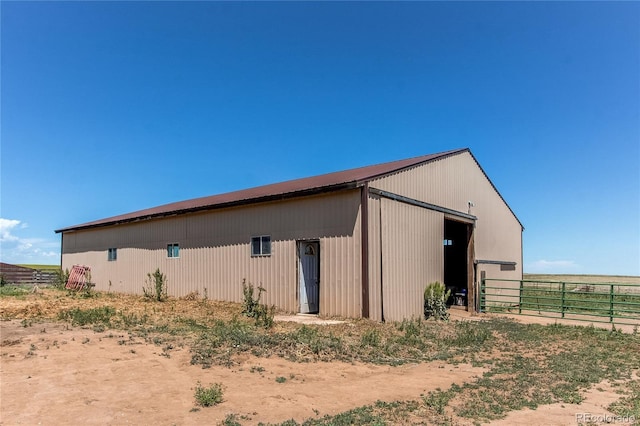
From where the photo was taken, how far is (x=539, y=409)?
5.23m

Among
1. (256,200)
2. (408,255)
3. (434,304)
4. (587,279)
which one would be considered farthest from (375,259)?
(587,279)

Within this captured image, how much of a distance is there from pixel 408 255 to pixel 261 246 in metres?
4.85

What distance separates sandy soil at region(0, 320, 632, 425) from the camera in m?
4.82

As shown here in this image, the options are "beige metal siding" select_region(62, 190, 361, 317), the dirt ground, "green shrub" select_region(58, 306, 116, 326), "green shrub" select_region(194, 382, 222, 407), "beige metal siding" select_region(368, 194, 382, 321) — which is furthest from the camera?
"beige metal siding" select_region(62, 190, 361, 317)

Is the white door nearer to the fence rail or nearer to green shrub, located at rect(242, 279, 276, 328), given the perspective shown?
green shrub, located at rect(242, 279, 276, 328)

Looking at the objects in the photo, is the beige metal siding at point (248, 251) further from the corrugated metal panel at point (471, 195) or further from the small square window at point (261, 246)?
the corrugated metal panel at point (471, 195)

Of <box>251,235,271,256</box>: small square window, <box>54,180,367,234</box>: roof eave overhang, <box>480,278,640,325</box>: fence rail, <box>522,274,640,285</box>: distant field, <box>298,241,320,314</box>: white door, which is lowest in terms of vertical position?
<box>522,274,640,285</box>: distant field

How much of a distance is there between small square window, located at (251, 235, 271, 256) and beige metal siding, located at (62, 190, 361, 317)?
175 millimetres

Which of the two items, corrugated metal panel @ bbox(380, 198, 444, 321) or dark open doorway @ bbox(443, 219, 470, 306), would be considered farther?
dark open doorway @ bbox(443, 219, 470, 306)

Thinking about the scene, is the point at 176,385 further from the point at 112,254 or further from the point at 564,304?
the point at 112,254

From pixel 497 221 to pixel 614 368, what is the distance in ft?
47.0

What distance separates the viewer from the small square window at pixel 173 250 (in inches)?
705

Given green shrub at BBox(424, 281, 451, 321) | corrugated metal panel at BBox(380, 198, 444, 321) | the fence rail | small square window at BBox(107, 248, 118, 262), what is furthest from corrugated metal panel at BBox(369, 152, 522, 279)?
small square window at BBox(107, 248, 118, 262)

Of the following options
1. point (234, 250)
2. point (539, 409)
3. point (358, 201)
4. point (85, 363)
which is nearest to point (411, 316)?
point (358, 201)
